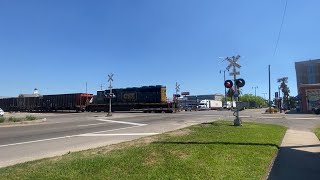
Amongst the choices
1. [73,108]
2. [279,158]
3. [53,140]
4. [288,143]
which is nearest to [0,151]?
[53,140]

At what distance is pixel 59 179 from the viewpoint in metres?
7.17

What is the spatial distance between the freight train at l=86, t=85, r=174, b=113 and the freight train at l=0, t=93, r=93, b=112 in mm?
2105

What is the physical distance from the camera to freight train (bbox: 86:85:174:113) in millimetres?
61438

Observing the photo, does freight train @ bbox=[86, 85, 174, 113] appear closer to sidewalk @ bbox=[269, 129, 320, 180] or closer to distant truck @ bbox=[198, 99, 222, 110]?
distant truck @ bbox=[198, 99, 222, 110]

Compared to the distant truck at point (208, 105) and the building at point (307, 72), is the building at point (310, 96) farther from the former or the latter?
the building at point (307, 72)

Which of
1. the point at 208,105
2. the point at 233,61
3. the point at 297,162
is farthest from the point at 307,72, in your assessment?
the point at 297,162

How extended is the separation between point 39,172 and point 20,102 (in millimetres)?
77375

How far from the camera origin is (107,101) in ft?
216

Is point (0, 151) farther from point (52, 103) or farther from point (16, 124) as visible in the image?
point (52, 103)

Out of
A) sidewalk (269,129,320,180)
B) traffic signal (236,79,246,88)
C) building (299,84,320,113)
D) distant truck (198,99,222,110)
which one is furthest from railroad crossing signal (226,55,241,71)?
distant truck (198,99,222,110)

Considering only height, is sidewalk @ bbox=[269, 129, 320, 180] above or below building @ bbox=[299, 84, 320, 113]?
below

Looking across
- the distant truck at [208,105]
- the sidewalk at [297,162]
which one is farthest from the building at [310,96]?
the sidewalk at [297,162]

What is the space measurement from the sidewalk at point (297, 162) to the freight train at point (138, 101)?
46.5 meters

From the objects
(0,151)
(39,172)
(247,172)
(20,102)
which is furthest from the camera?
(20,102)
